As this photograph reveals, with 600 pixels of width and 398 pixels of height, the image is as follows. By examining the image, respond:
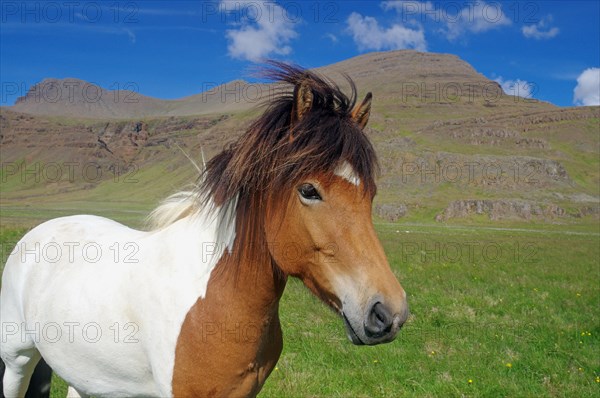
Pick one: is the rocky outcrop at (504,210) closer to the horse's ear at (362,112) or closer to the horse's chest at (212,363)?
the horse's ear at (362,112)

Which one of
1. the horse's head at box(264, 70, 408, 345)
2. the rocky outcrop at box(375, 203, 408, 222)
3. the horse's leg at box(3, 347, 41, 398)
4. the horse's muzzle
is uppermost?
the horse's head at box(264, 70, 408, 345)

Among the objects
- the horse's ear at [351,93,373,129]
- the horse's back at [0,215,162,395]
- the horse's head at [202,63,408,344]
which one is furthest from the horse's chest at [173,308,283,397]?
the horse's ear at [351,93,373,129]

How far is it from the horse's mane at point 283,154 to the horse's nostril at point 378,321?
794 mm

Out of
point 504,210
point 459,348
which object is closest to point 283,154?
point 459,348

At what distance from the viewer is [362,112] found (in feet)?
10.9

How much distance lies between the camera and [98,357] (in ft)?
11.7

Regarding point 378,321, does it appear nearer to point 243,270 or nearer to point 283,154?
point 243,270

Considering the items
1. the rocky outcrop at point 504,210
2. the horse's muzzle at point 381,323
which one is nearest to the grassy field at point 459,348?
the horse's muzzle at point 381,323

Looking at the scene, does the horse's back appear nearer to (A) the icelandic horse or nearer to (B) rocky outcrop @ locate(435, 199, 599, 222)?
(A) the icelandic horse

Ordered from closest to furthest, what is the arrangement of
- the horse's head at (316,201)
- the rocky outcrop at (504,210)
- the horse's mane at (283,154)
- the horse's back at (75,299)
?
the horse's head at (316,201), the horse's mane at (283,154), the horse's back at (75,299), the rocky outcrop at (504,210)

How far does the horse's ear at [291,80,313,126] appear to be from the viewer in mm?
2938

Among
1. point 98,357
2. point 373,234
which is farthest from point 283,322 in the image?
point 373,234

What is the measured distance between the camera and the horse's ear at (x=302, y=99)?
2938 mm

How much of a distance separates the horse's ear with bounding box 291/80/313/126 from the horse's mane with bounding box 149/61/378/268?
0.04m
